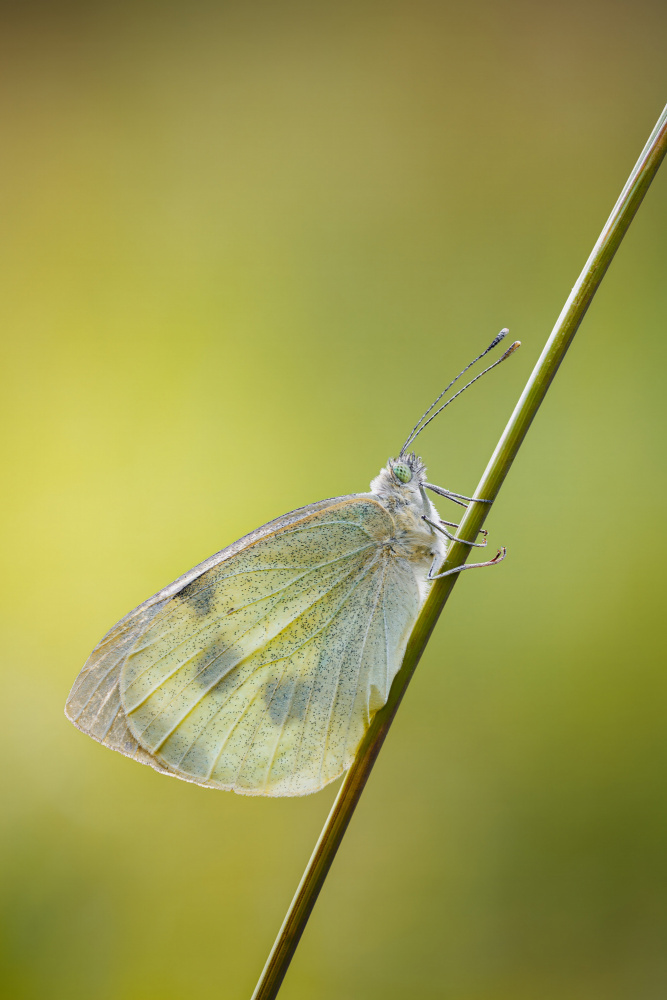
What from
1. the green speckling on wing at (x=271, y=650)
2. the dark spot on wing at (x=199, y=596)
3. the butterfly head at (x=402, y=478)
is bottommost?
the green speckling on wing at (x=271, y=650)

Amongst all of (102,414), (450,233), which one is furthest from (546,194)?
(102,414)

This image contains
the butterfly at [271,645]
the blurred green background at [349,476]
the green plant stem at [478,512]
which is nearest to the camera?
the green plant stem at [478,512]

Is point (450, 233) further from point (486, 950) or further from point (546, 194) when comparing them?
point (486, 950)

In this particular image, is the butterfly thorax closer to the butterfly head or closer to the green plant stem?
the butterfly head

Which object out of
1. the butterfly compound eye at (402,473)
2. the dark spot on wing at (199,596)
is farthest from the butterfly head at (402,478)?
the dark spot on wing at (199,596)

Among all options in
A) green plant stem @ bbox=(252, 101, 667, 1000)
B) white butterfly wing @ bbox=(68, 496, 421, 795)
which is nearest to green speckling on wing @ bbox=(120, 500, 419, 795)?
white butterfly wing @ bbox=(68, 496, 421, 795)

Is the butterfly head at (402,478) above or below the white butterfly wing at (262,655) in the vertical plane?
above

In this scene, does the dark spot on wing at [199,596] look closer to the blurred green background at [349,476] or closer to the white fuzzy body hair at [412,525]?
the white fuzzy body hair at [412,525]

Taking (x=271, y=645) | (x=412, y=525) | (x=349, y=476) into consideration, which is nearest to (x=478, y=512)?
(x=412, y=525)
